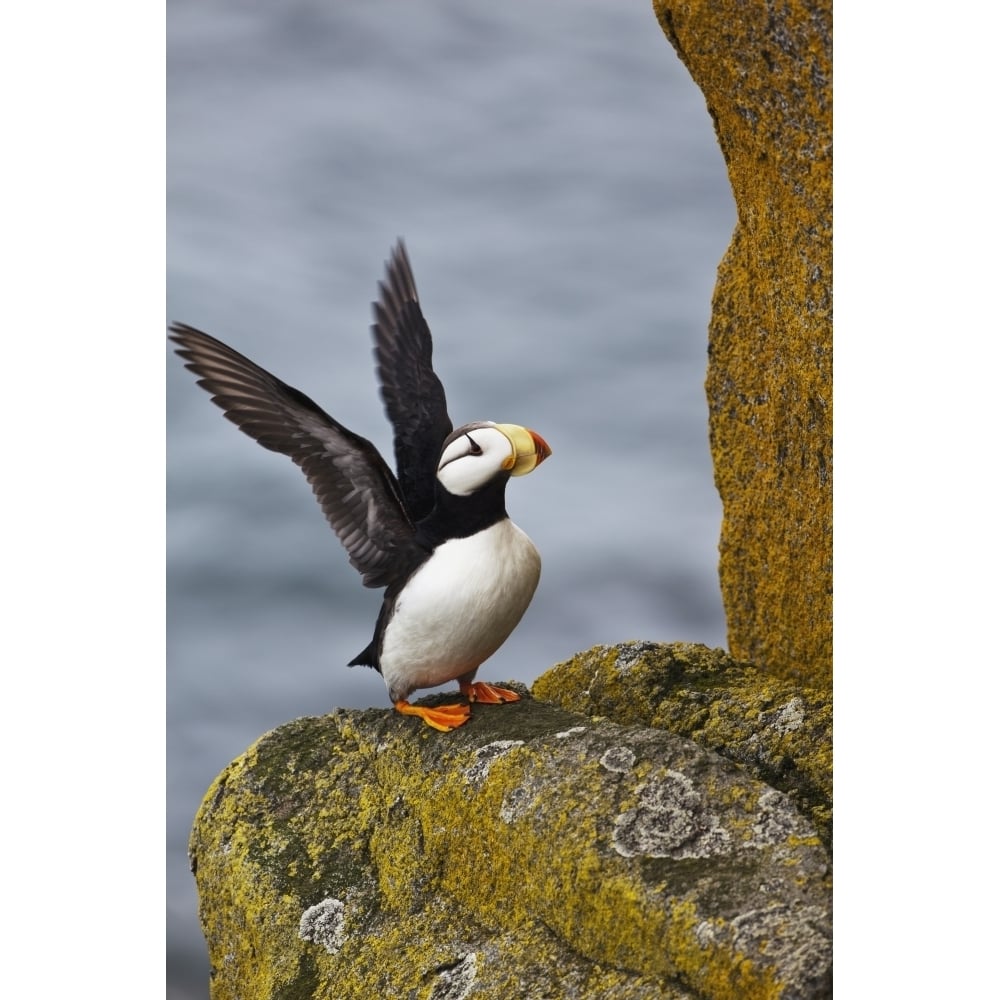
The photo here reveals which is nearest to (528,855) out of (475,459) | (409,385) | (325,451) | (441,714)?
(441,714)

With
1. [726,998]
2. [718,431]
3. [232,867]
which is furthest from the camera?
[718,431]

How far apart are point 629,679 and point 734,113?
3.74 feet

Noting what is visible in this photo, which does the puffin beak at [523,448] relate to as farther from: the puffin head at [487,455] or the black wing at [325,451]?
the black wing at [325,451]

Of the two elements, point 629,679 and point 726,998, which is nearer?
point 726,998

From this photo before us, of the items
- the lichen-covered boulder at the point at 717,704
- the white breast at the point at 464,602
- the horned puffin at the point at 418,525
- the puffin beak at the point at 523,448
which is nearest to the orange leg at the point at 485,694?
the horned puffin at the point at 418,525

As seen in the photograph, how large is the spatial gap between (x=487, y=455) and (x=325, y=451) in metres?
0.30

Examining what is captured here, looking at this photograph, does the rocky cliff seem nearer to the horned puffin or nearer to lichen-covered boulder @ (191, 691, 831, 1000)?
lichen-covered boulder @ (191, 691, 831, 1000)

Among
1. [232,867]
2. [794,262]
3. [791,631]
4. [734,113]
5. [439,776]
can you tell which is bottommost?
[232,867]

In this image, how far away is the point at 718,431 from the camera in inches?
123

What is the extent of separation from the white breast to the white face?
0.10 m

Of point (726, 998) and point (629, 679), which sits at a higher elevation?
point (629, 679)

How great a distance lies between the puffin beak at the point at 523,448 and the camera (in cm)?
268
